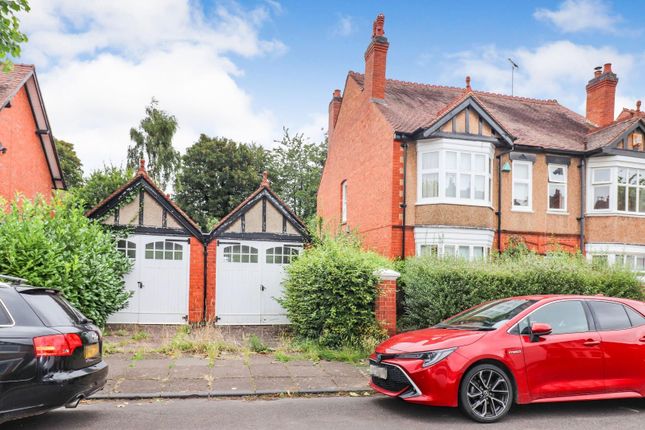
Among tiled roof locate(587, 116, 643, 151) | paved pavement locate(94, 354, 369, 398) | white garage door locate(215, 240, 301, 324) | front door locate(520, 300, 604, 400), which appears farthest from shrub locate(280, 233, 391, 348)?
tiled roof locate(587, 116, 643, 151)

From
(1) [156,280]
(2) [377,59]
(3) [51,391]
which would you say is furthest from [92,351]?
(2) [377,59]

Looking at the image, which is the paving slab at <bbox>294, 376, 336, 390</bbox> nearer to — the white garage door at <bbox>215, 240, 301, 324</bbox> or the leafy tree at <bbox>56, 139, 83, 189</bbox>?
the white garage door at <bbox>215, 240, 301, 324</bbox>

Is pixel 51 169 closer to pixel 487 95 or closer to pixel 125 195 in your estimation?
pixel 125 195

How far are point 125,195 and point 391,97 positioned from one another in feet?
32.9

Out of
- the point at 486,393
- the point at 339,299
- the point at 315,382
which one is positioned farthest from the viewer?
the point at 339,299

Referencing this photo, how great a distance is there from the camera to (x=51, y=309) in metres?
5.57

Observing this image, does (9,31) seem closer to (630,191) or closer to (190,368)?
(190,368)

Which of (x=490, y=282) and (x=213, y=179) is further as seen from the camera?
(x=213, y=179)

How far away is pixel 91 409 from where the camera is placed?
6512mm

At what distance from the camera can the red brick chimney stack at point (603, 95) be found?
68.4 ft

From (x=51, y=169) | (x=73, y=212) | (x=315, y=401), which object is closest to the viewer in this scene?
(x=315, y=401)

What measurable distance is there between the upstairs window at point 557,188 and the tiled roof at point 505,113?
83 cm

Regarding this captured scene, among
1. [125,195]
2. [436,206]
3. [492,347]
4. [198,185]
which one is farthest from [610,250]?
[198,185]

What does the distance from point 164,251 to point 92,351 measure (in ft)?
27.3
